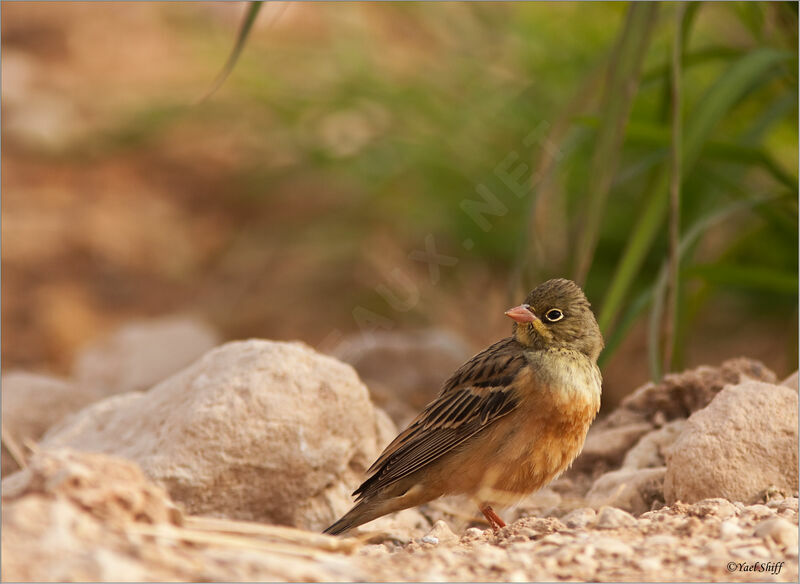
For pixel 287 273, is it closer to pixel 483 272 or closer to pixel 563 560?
pixel 483 272

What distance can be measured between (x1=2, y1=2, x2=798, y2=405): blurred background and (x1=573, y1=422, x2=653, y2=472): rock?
0.38 m

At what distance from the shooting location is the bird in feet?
11.4

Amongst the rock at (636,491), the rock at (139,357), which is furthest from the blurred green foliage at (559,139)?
the rock at (139,357)

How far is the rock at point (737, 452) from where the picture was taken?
3.34 metres

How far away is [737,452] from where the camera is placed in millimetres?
3369

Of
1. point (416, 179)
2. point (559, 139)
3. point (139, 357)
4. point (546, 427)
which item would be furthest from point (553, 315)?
point (416, 179)

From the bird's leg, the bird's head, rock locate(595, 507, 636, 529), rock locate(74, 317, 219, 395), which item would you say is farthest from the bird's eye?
rock locate(74, 317, 219, 395)

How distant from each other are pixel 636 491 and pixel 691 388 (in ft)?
2.26

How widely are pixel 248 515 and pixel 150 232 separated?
6915 millimetres

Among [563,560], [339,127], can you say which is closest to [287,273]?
[339,127]

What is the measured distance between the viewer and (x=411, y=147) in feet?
26.3

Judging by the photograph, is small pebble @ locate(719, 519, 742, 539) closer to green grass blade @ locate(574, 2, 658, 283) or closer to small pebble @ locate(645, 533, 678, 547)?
small pebble @ locate(645, 533, 678, 547)

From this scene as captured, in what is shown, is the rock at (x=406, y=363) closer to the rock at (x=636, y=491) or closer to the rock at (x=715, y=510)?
the rock at (x=636, y=491)

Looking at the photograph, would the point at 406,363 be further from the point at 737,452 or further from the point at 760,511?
the point at 760,511
